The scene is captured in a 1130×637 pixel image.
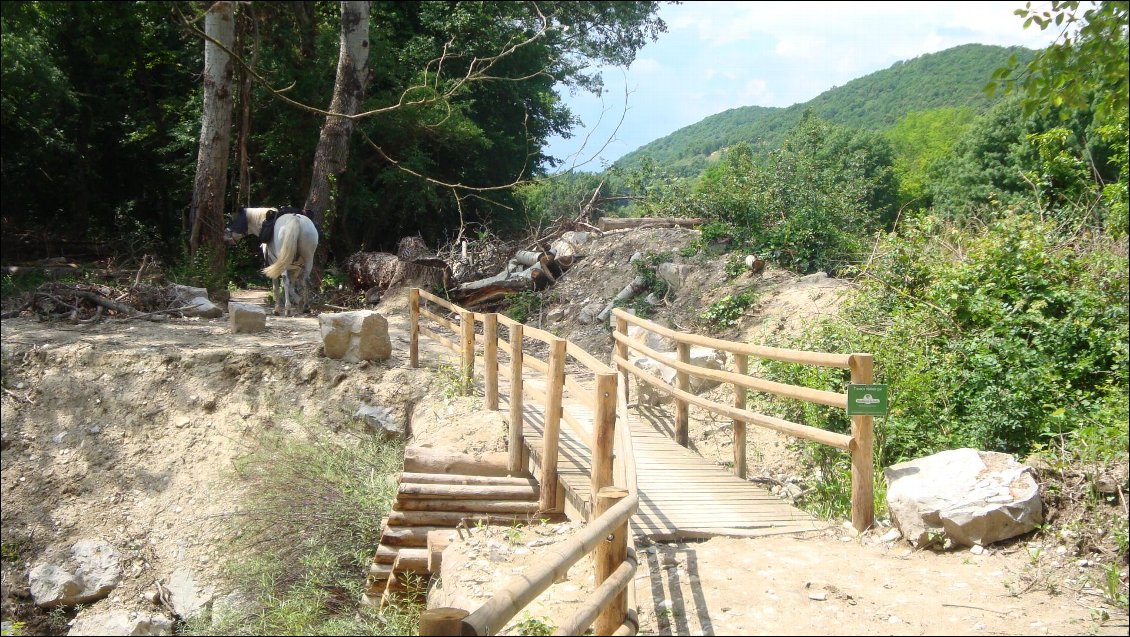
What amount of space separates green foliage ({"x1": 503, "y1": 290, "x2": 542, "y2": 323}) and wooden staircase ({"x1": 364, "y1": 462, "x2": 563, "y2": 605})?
7.04 metres

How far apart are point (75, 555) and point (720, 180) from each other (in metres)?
10.4

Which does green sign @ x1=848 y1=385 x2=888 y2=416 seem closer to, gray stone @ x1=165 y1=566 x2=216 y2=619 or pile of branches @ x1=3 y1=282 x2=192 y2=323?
gray stone @ x1=165 y1=566 x2=216 y2=619

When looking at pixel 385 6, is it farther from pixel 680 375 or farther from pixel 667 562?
pixel 667 562

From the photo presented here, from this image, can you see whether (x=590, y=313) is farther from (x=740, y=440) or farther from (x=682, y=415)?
(x=740, y=440)

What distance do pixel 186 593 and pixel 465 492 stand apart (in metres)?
3.35

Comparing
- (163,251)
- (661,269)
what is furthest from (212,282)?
(661,269)

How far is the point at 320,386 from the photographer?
9672 millimetres

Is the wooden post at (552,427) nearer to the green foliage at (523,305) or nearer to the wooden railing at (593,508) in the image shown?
the wooden railing at (593,508)

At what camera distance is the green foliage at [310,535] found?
566 cm

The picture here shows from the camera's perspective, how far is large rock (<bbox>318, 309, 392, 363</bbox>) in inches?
388

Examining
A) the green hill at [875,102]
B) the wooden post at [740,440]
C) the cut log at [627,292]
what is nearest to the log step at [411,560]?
the wooden post at [740,440]

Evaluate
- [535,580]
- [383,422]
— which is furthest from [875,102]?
[535,580]

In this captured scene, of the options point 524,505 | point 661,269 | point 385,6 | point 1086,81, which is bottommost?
point 524,505

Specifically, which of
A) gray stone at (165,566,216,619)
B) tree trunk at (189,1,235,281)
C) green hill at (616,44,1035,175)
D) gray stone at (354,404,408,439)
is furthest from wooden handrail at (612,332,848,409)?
green hill at (616,44,1035,175)
